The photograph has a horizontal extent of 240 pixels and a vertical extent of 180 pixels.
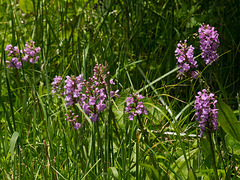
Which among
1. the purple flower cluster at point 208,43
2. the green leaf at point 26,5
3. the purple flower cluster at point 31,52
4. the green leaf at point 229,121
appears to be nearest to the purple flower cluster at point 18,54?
the purple flower cluster at point 31,52

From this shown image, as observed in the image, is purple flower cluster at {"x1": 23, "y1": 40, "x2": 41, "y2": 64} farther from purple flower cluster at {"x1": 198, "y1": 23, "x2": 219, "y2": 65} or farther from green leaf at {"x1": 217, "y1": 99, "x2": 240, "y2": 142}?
green leaf at {"x1": 217, "y1": 99, "x2": 240, "y2": 142}

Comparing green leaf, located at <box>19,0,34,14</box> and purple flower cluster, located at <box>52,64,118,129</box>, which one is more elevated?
green leaf, located at <box>19,0,34,14</box>

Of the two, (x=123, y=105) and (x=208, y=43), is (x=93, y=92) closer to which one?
(x=208, y=43)

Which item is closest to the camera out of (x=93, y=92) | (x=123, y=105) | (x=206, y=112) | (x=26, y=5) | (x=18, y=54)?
(x=206, y=112)

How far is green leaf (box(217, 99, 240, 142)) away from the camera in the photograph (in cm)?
147

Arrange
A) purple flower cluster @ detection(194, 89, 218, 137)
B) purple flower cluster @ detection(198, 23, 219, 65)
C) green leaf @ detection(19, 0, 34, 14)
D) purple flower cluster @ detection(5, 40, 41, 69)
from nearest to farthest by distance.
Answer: purple flower cluster @ detection(194, 89, 218, 137) < purple flower cluster @ detection(198, 23, 219, 65) < purple flower cluster @ detection(5, 40, 41, 69) < green leaf @ detection(19, 0, 34, 14)

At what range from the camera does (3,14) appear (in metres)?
3.54

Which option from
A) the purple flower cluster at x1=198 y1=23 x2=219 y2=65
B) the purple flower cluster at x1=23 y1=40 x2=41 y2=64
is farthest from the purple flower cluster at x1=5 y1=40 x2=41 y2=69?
the purple flower cluster at x1=198 y1=23 x2=219 y2=65

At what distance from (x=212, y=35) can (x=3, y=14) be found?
2546 millimetres

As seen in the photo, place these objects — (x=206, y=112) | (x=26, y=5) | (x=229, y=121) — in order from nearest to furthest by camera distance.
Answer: (x=206, y=112) → (x=229, y=121) → (x=26, y=5)

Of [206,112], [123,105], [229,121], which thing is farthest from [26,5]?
[206,112]

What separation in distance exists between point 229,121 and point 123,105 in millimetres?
691

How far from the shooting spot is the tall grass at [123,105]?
1.41 metres

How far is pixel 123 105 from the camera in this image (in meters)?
2.04
